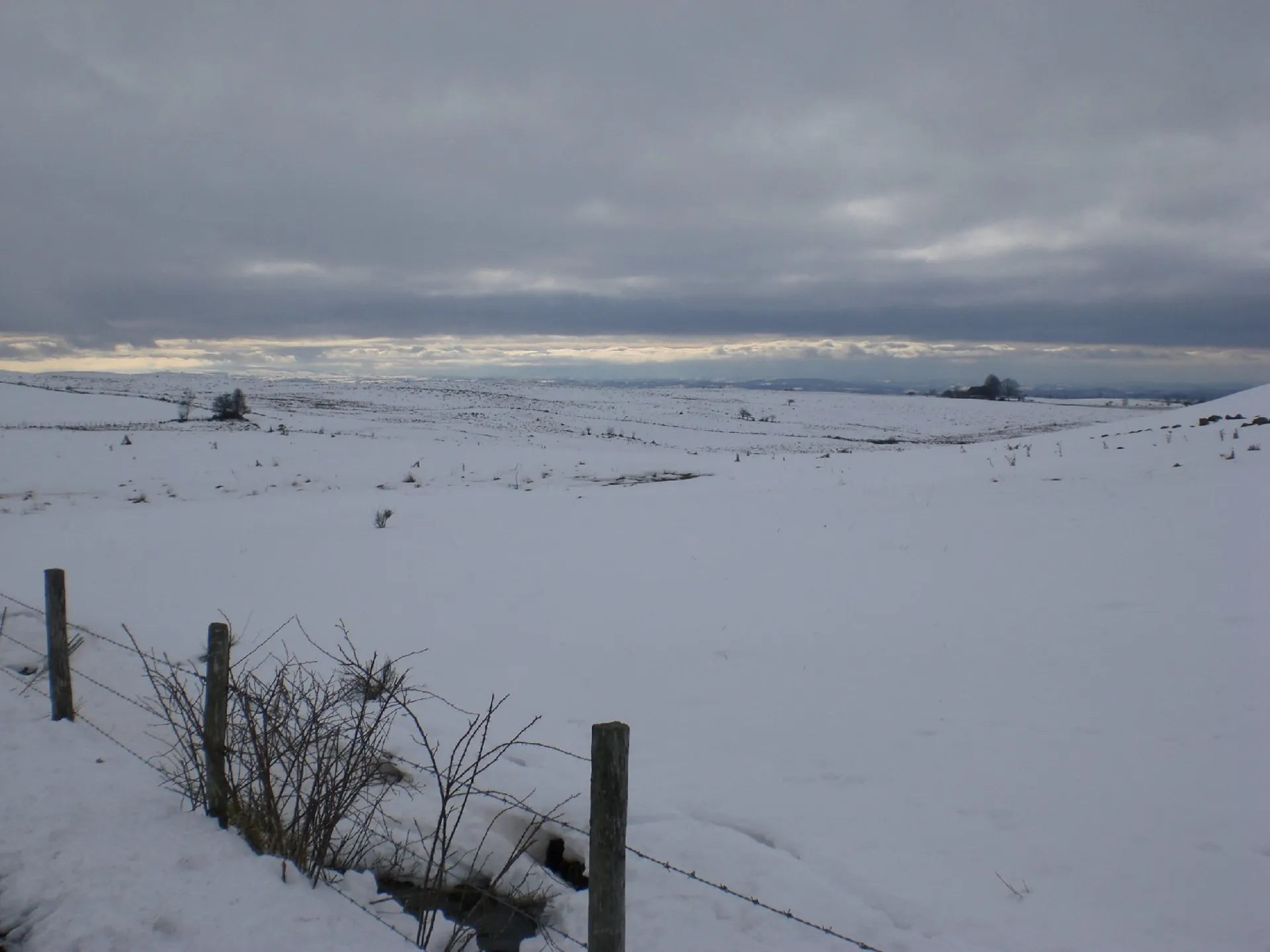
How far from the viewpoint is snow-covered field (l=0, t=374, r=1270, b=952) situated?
430 centimetres

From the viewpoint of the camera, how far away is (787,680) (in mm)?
7586

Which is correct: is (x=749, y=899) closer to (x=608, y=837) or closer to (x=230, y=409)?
(x=608, y=837)

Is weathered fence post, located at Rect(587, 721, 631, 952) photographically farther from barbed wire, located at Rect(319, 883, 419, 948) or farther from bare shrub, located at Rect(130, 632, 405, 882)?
bare shrub, located at Rect(130, 632, 405, 882)

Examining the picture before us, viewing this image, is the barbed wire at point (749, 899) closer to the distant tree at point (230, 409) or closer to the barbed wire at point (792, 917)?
the barbed wire at point (792, 917)

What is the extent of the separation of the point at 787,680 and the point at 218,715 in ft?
16.1

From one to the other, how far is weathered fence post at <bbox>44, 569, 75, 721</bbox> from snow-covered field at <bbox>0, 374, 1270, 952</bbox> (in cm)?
22

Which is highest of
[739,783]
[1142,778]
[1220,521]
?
[1220,521]

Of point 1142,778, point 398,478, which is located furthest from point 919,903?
point 398,478

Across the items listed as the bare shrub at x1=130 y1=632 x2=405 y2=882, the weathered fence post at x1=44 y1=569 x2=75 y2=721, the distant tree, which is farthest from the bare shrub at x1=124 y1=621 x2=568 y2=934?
the distant tree

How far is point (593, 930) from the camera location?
129 inches

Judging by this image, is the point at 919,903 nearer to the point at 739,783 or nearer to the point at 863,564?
the point at 739,783

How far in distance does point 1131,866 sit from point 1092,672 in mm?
2530

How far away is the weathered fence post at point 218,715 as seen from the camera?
468cm

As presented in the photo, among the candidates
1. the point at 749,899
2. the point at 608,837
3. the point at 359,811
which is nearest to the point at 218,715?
the point at 359,811
